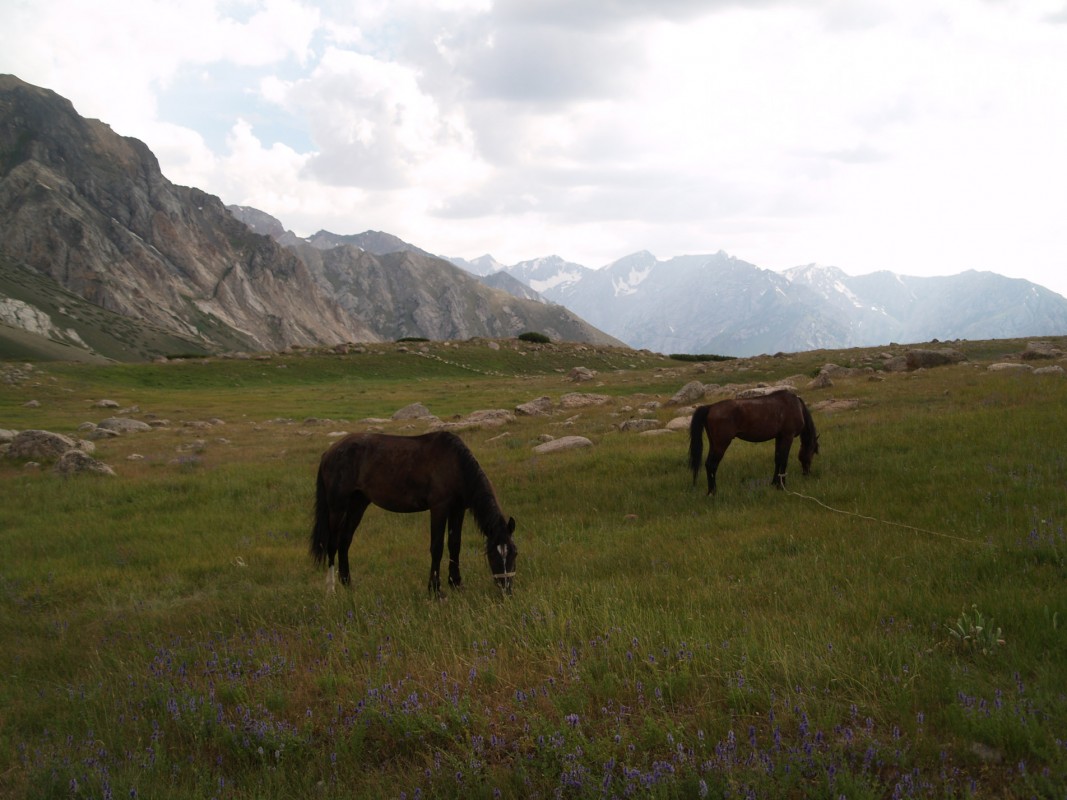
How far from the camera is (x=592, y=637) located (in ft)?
19.3

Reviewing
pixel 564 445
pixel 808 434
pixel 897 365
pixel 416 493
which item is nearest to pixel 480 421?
pixel 564 445

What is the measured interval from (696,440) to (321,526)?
25.4ft

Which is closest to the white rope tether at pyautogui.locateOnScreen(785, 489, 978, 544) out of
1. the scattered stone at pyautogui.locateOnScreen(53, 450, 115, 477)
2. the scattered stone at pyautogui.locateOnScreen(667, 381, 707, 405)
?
the scattered stone at pyautogui.locateOnScreen(667, 381, 707, 405)

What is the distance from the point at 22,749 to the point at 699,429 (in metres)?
11.4

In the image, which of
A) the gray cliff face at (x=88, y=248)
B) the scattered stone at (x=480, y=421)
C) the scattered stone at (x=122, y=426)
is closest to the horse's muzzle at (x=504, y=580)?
the scattered stone at (x=480, y=421)

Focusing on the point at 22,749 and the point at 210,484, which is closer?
the point at 22,749

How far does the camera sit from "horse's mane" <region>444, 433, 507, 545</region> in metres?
8.39

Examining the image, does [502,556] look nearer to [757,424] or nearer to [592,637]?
[592,637]

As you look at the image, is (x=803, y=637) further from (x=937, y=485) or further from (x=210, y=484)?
(x=210, y=484)

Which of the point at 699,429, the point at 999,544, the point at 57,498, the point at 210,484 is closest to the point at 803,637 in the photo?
the point at 999,544

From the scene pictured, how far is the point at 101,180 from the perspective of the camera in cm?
19038

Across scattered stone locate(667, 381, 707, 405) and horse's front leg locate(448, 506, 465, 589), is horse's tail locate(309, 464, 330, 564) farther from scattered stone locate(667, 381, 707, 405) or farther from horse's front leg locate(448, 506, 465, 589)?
scattered stone locate(667, 381, 707, 405)

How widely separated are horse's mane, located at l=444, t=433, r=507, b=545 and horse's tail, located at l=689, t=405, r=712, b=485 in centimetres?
586

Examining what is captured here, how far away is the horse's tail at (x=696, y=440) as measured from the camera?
1293cm
